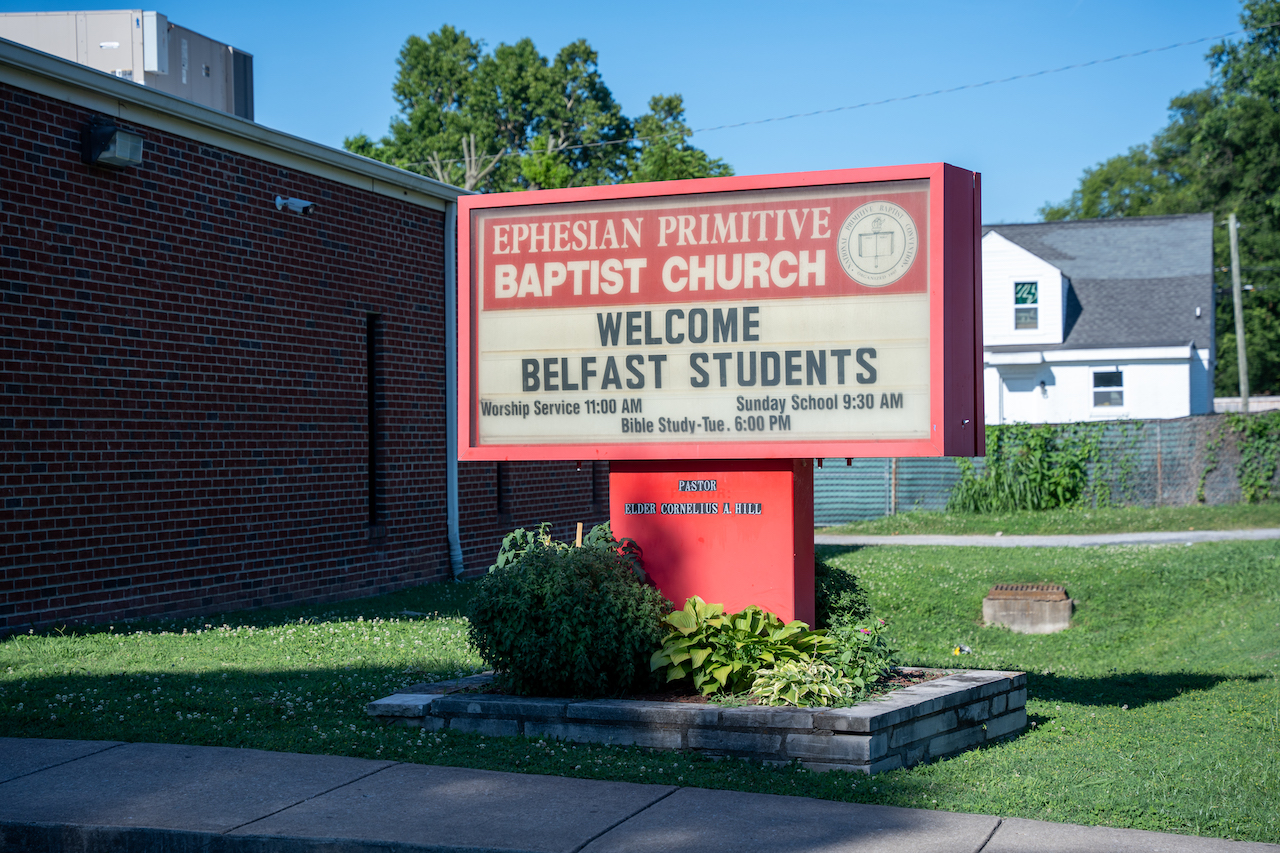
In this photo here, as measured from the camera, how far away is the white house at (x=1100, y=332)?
34.8 meters

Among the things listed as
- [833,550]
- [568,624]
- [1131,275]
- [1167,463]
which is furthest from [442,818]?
[1131,275]

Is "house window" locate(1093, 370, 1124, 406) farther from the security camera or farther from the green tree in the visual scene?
the security camera

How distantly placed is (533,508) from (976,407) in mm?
11560

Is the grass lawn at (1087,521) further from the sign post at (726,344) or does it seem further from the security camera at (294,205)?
the sign post at (726,344)

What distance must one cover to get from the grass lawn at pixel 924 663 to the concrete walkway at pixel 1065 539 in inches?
227

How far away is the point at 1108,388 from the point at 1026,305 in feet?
11.3

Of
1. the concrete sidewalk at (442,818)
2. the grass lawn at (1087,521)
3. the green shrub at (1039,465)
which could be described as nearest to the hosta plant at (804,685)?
the concrete sidewalk at (442,818)

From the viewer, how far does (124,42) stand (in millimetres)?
14242

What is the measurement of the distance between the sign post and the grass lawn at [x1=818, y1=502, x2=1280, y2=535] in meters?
17.2

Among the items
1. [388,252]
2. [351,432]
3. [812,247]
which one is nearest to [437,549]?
[351,432]

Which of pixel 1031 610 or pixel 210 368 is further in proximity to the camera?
pixel 1031 610

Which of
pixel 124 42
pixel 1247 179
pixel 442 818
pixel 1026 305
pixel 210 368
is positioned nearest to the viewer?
pixel 442 818

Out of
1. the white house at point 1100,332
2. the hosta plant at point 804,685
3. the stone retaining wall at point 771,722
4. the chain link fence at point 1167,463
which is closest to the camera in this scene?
the stone retaining wall at point 771,722

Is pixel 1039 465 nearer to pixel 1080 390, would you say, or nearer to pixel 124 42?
pixel 1080 390
